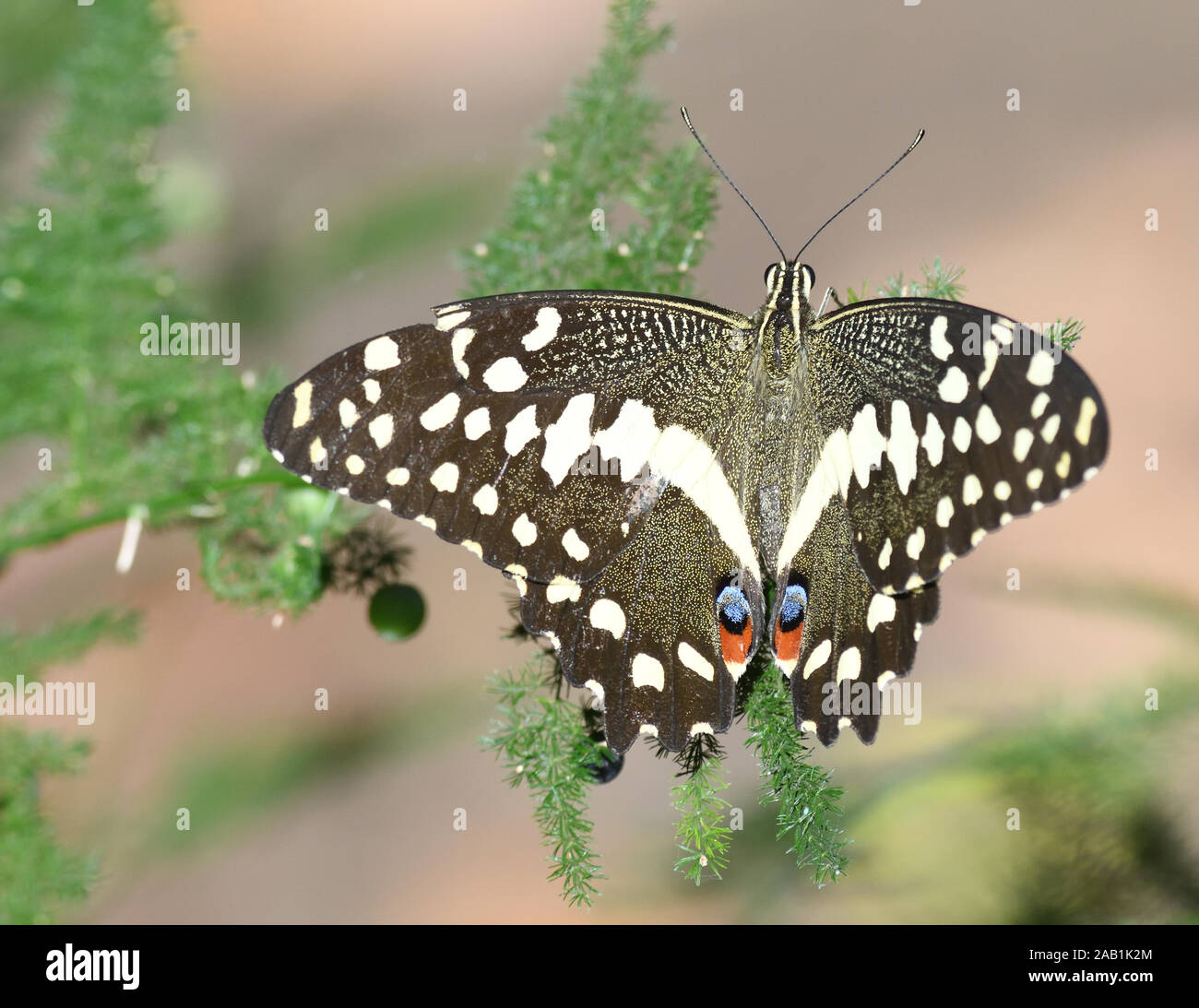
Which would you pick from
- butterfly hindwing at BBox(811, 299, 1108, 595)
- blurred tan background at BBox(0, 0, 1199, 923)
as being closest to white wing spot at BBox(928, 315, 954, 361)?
butterfly hindwing at BBox(811, 299, 1108, 595)

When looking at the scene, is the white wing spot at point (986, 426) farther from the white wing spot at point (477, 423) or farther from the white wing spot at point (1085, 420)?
the white wing spot at point (477, 423)

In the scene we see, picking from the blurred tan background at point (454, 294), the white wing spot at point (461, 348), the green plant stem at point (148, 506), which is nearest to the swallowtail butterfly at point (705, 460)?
the white wing spot at point (461, 348)

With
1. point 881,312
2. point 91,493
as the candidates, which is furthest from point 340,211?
point 881,312

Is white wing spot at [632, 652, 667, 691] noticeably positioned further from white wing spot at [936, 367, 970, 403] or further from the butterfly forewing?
white wing spot at [936, 367, 970, 403]

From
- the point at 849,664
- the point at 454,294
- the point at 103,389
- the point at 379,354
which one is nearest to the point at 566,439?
the point at 379,354
